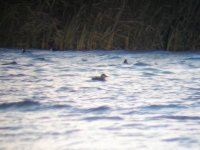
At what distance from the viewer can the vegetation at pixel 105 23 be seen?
10312 mm

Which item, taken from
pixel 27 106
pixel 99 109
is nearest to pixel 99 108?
pixel 99 109

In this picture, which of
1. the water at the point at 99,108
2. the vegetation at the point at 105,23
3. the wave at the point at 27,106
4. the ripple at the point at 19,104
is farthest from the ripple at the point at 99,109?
the vegetation at the point at 105,23

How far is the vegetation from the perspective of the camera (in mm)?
10312

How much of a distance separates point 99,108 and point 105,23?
21.3 feet

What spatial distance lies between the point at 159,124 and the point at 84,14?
714cm

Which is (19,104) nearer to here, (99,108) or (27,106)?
(27,106)

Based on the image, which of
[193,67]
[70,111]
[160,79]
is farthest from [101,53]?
[70,111]

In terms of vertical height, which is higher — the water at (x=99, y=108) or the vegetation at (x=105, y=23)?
the vegetation at (x=105, y=23)

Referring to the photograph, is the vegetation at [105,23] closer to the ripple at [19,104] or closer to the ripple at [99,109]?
the ripple at [19,104]

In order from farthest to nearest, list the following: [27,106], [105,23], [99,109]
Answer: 1. [105,23]
2. [27,106]
3. [99,109]

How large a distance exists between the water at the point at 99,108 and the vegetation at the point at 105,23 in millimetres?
2475

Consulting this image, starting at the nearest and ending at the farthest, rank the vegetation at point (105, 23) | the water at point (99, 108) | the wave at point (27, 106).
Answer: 1. the water at point (99, 108)
2. the wave at point (27, 106)
3. the vegetation at point (105, 23)

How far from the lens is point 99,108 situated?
4180 millimetres

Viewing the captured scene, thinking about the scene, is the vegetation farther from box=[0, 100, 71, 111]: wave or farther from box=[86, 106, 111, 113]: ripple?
box=[86, 106, 111, 113]: ripple
